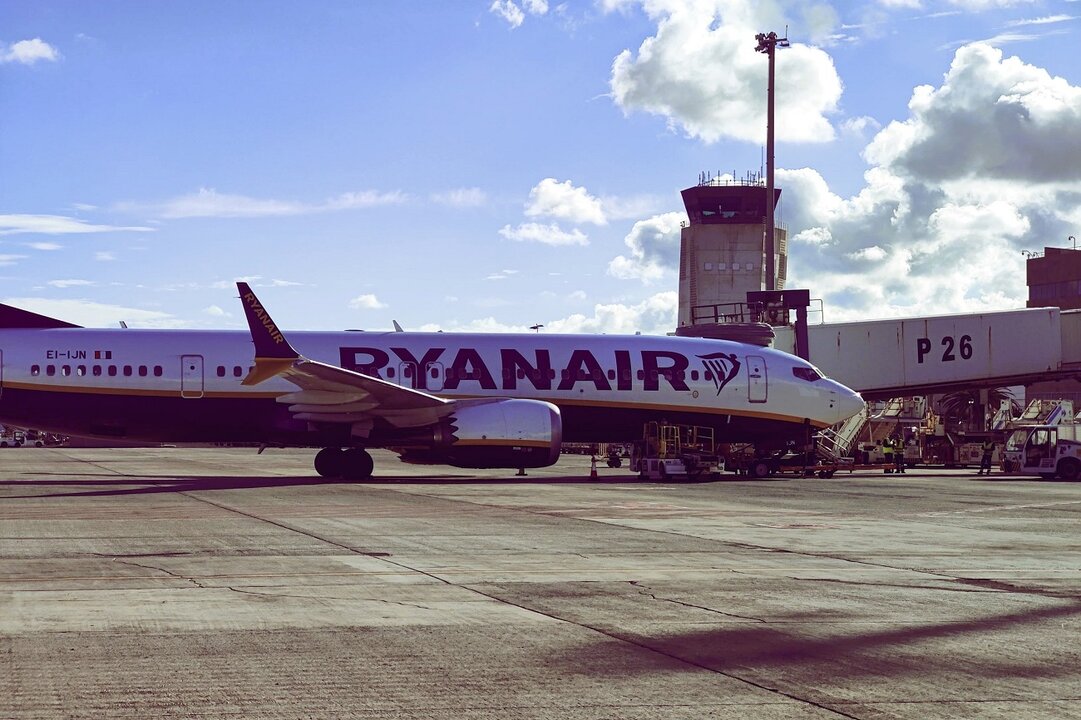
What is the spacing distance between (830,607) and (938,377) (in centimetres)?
4060

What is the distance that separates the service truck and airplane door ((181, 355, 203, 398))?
2577 cm

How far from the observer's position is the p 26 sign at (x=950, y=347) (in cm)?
4894

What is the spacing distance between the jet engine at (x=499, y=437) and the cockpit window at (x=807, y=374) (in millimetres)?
9522

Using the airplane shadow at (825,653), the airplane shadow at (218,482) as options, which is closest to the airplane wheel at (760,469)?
the airplane shadow at (218,482)

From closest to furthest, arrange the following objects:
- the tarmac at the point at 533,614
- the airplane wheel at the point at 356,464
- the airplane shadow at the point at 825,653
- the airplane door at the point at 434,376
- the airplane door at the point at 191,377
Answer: the tarmac at the point at 533,614 → the airplane shadow at the point at 825,653 → the airplane door at the point at 191,377 → the airplane wheel at the point at 356,464 → the airplane door at the point at 434,376

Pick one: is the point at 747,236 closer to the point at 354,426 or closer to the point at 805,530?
the point at 354,426

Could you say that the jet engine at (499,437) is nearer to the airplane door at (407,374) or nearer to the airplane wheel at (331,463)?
the airplane door at (407,374)

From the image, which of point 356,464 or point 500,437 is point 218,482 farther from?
point 500,437

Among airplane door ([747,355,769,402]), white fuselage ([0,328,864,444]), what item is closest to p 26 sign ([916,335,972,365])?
white fuselage ([0,328,864,444])

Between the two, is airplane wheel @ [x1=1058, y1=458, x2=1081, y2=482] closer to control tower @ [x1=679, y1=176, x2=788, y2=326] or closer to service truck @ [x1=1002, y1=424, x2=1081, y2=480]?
service truck @ [x1=1002, y1=424, x2=1081, y2=480]

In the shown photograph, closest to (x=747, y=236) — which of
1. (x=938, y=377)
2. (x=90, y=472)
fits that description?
(x=938, y=377)

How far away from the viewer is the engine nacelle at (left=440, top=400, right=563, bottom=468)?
29.3 metres

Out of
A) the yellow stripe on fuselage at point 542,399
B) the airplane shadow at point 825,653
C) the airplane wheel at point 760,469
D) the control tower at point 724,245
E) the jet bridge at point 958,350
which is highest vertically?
the control tower at point 724,245

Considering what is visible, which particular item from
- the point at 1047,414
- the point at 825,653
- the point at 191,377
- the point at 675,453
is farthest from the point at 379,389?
the point at 1047,414
